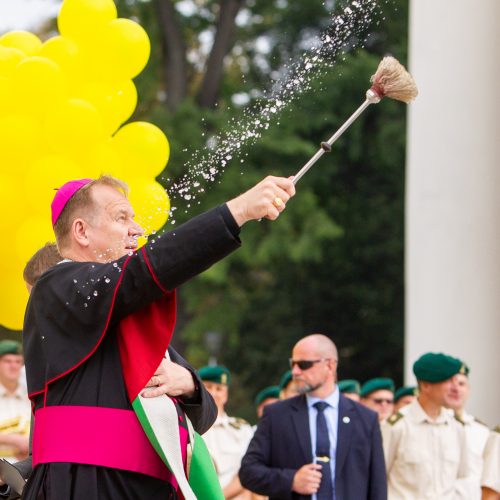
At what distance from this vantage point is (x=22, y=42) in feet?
22.1

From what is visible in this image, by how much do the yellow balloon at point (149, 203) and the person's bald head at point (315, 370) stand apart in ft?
6.06

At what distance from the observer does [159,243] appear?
11.6 feet

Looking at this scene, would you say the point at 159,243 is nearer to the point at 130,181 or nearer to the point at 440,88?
the point at 130,181

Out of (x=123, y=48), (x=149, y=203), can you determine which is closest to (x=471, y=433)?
(x=149, y=203)

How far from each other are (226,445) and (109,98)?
13.9ft

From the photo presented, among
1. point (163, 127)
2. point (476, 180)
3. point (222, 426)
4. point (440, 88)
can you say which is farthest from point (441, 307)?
point (163, 127)

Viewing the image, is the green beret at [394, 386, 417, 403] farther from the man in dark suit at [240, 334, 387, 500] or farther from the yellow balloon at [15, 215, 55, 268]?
the yellow balloon at [15, 215, 55, 268]

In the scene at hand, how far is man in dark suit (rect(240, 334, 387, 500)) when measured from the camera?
7.14 metres

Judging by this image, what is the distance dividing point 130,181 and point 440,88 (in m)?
6.30

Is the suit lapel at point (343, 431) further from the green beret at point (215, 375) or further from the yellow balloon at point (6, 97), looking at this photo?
the yellow balloon at point (6, 97)

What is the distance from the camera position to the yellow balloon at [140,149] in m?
6.31

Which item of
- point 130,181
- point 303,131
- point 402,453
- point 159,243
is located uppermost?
point 303,131

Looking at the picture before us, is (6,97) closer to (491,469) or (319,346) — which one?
(319,346)

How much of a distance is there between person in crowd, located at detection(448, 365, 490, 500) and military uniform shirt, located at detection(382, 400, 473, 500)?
0.26 feet
